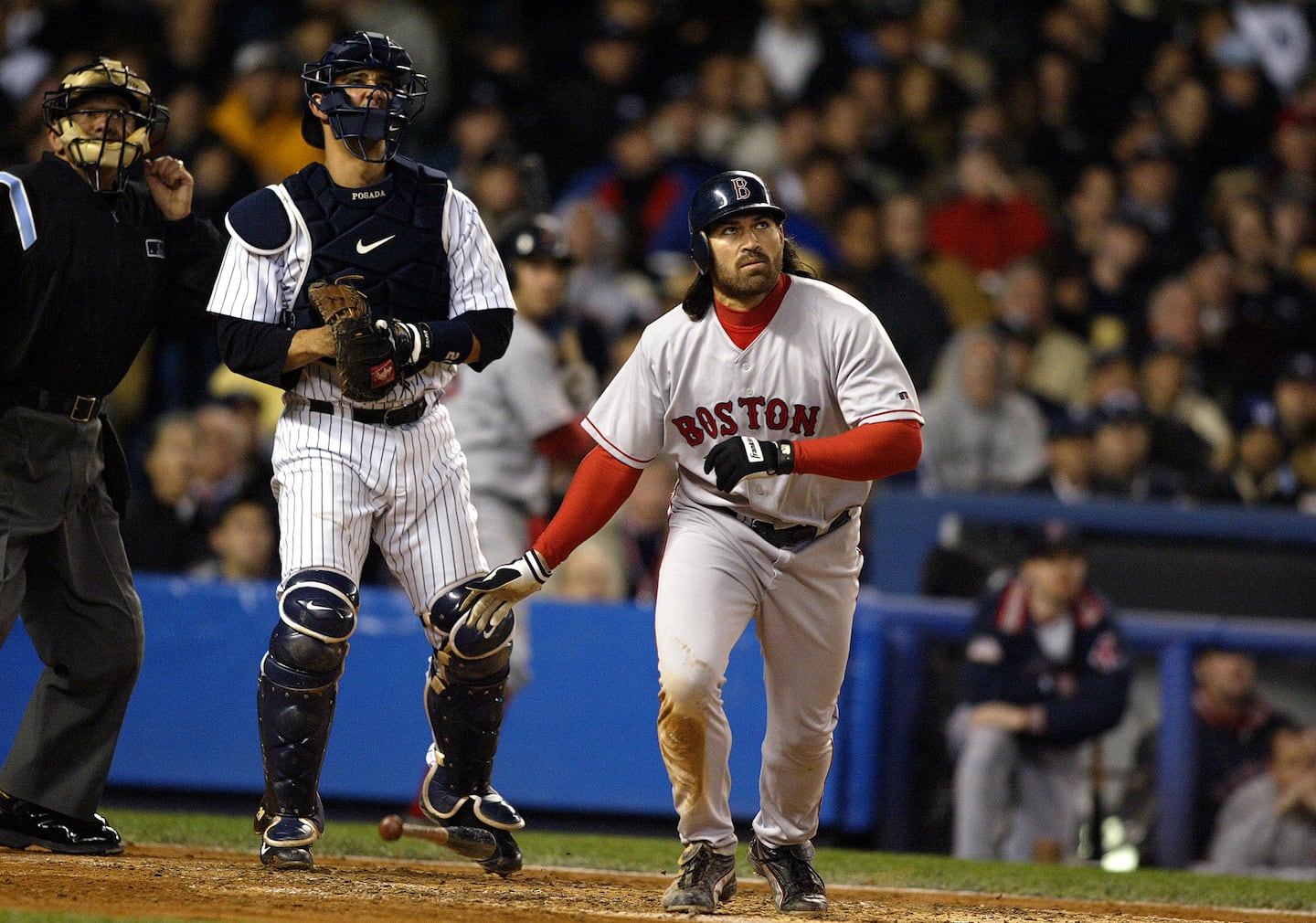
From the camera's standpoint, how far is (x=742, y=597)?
4.59 metres

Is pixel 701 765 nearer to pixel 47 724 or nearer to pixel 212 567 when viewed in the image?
pixel 47 724

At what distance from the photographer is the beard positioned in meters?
4.55

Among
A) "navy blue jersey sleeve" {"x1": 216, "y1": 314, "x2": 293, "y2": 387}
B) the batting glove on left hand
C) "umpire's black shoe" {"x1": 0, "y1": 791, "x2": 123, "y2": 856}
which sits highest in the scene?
"navy blue jersey sleeve" {"x1": 216, "y1": 314, "x2": 293, "y2": 387}

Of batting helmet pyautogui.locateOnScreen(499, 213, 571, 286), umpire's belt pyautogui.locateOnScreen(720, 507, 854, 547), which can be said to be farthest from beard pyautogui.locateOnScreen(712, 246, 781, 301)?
batting helmet pyautogui.locateOnScreen(499, 213, 571, 286)

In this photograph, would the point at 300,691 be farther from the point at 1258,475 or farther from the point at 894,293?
the point at 894,293

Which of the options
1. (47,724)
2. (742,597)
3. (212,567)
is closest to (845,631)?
(742,597)

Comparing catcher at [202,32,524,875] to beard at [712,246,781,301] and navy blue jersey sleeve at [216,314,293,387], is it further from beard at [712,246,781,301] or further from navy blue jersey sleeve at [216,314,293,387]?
beard at [712,246,781,301]

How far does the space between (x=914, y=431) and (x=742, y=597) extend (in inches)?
24.3

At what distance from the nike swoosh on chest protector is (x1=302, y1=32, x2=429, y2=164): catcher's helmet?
22cm

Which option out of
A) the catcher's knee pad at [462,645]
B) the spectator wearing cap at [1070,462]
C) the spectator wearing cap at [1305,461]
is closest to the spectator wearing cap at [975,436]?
the spectator wearing cap at [1070,462]

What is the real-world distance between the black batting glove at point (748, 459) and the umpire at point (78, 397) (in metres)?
1.76

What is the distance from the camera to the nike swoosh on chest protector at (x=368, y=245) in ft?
15.7

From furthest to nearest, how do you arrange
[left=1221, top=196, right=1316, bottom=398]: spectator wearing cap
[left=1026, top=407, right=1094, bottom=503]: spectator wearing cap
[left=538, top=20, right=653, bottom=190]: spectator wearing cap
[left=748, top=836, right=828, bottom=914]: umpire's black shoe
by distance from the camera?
1. [left=538, top=20, right=653, bottom=190]: spectator wearing cap
2. [left=1221, top=196, right=1316, bottom=398]: spectator wearing cap
3. [left=1026, top=407, right=1094, bottom=503]: spectator wearing cap
4. [left=748, top=836, right=828, bottom=914]: umpire's black shoe

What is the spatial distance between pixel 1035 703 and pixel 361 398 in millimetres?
3751
